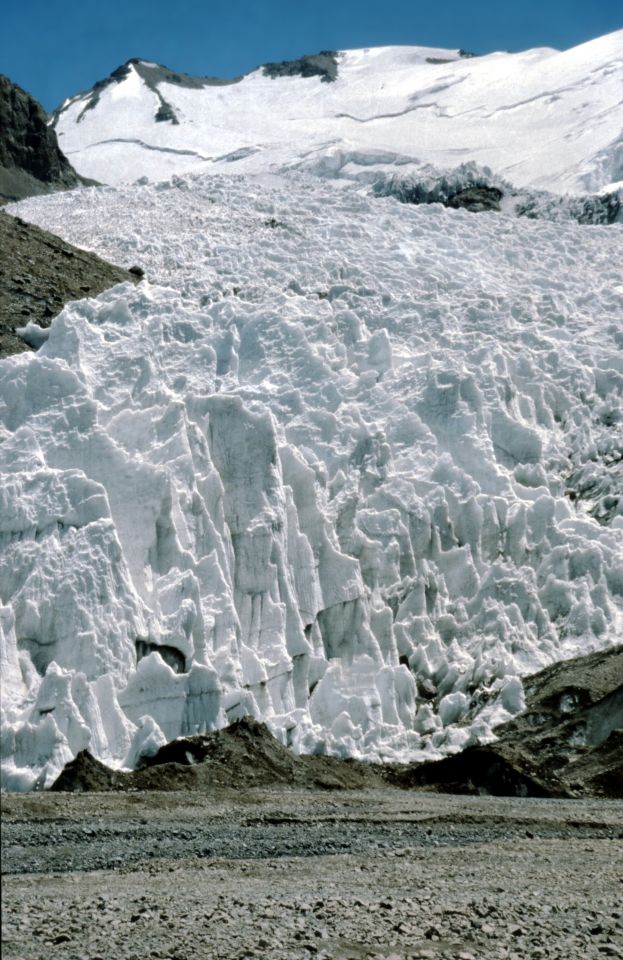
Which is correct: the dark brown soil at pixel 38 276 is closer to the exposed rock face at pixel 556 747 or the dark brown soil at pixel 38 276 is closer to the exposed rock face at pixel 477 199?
the exposed rock face at pixel 556 747

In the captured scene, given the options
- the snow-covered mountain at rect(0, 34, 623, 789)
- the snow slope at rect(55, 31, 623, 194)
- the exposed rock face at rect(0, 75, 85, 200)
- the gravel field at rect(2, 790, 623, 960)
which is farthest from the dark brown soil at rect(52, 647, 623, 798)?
the exposed rock face at rect(0, 75, 85, 200)

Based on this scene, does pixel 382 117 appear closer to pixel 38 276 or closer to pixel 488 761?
pixel 38 276

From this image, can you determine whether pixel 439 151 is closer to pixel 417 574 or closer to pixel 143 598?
pixel 417 574

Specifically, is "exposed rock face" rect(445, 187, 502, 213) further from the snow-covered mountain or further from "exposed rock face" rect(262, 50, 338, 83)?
"exposed rock face" rect(262, 50, 338, 83)

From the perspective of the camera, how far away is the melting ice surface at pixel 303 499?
33.5 m

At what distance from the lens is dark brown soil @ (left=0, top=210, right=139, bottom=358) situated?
4547cm

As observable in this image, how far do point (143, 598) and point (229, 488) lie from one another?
16.0ft

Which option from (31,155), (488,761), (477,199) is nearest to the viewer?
(488,761)

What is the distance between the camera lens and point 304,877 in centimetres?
2222

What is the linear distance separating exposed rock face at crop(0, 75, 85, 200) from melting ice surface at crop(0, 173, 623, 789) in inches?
1371

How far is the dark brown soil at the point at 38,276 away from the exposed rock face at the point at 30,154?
1303 inches

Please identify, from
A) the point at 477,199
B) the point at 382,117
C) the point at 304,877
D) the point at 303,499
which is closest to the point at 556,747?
the point at 303,499

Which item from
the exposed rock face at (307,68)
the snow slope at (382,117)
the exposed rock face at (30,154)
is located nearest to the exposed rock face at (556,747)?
the snow slope at (382,117)

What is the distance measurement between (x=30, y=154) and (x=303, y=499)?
55.1 metres
